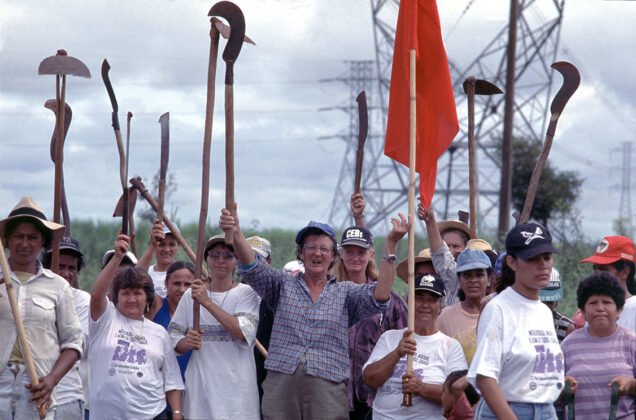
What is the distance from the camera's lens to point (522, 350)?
451cm

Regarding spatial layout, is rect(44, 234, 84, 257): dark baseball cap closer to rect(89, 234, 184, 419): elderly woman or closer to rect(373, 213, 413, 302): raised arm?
rect(89, 234, 184, 419): elderly woman

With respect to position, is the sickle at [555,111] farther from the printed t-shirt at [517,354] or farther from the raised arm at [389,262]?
the printed t-shirt at [517,354]

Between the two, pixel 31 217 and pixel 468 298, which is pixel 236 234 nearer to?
pixel 31 217

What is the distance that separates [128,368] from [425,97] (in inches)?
113

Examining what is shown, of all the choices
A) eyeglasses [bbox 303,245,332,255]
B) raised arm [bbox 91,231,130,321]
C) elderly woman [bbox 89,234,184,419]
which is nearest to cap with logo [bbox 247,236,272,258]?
eyeglasses [bbox 303,245,332,255]

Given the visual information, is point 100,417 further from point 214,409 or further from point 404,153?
point 404,153

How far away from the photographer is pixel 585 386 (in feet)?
17.6

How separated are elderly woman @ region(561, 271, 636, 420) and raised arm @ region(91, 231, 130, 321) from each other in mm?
2944

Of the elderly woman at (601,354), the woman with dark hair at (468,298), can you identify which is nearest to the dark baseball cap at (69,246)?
the woman with dark hair at (468,298)

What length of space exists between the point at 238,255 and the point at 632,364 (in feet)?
8.40

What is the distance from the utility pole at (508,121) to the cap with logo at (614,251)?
9.19 meters

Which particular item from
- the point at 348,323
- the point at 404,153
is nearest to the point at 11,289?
the point at 348,323

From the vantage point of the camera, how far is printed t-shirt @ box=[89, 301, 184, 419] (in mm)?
5656

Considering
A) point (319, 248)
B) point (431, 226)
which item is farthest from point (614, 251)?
point (319, 248)
